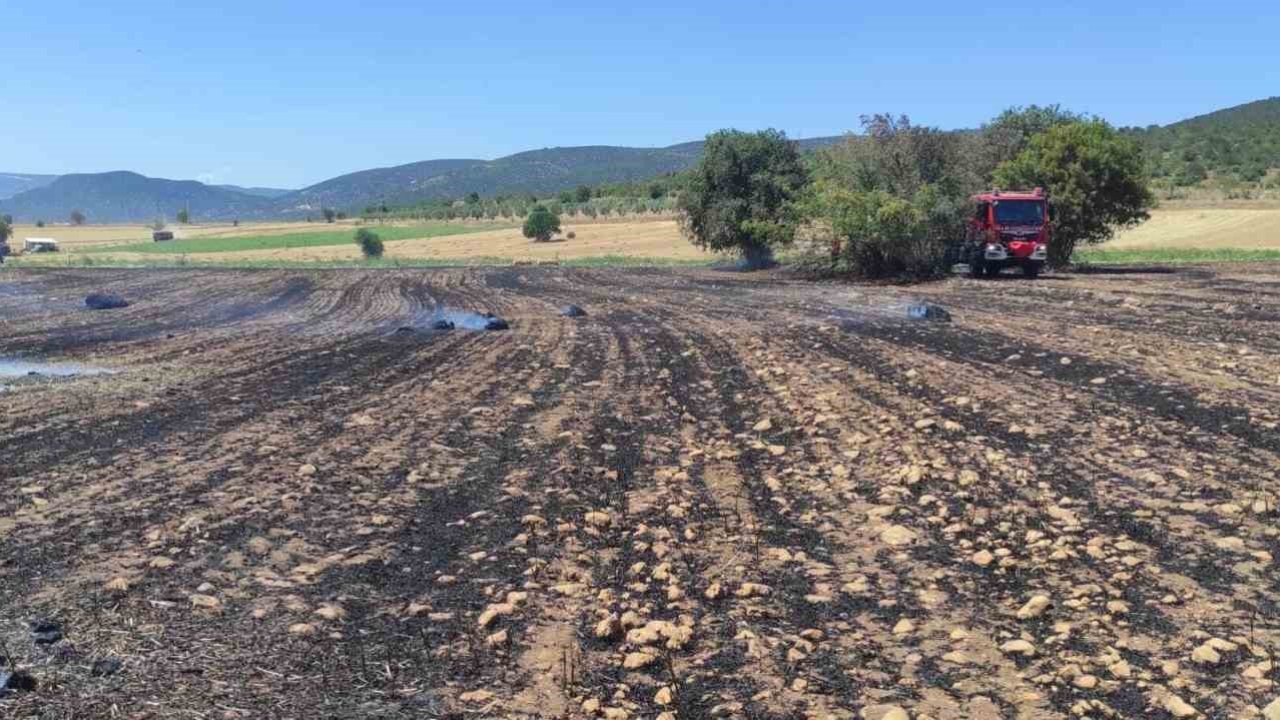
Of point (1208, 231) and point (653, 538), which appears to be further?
point (1208, 231)

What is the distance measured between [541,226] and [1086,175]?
46248mm

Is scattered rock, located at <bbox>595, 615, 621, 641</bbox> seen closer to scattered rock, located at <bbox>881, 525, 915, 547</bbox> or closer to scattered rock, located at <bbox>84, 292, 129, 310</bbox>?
scattered rock, located at <bbox>881, 525, 915, 547</bbox>

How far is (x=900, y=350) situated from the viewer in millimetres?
14789

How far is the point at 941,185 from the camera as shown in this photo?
99.0 feet

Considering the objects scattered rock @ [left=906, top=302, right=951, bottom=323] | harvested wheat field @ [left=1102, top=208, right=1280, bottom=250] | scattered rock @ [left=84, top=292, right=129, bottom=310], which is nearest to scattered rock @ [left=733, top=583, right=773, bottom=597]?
scattered rock @ [left=906, top=302, right=951, bottom=323]

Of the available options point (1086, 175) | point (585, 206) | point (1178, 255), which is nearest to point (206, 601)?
point (1086, 175)

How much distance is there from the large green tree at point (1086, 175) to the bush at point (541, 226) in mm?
44106

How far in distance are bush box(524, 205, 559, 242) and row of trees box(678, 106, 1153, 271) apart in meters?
37.8

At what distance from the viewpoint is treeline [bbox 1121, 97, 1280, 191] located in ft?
241

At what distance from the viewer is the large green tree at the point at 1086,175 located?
32.0 metres

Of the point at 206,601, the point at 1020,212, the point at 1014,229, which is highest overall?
the point at 1020,212

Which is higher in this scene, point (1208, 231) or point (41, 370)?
point (41, 370)

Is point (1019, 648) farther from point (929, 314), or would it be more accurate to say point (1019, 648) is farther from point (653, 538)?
point (929, 314)

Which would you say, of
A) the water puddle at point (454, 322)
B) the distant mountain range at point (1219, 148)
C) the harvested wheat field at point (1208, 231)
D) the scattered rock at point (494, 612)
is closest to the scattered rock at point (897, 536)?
the scattered rock at point (494, 612)
